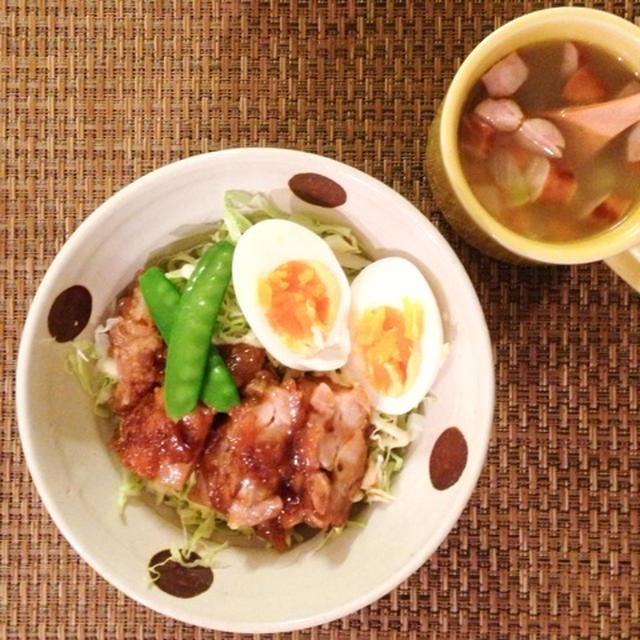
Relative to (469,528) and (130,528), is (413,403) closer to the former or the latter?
(469,528)

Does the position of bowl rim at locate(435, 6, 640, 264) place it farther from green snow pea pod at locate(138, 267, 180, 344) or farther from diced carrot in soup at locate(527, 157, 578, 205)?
green snow pea pod at locate(138, 267, 180, 344)

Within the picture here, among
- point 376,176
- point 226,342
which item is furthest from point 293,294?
point 376,176

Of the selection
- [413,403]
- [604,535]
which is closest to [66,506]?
[413,403]

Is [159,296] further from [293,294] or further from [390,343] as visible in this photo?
[390,343]

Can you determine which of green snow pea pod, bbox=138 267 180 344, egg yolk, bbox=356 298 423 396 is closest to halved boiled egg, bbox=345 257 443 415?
egg yolk, bbox=356 298 423 396

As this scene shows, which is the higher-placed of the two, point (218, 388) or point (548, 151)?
point (548, 151)

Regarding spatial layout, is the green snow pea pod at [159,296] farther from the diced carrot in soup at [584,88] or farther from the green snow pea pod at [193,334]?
the diced carrot in soup at [584,88]
